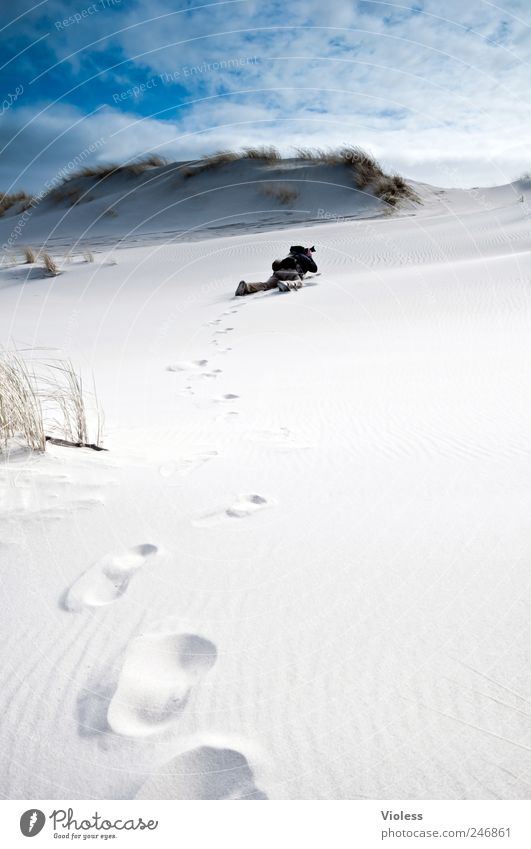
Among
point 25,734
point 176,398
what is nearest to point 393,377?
point 176,398

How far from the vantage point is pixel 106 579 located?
1791mm

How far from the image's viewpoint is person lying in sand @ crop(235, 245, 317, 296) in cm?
961

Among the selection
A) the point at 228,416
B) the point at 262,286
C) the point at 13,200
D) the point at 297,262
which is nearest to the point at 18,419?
the point at 228,416

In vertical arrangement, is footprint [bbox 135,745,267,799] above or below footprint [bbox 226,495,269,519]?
below

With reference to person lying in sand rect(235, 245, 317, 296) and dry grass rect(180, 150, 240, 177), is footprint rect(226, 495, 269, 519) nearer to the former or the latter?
person lying in sand rect(235, 245, 317, 296)

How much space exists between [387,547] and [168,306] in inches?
336

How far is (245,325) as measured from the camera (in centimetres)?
754

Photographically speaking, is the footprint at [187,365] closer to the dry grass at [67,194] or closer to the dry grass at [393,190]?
the dry grass at [393,190]

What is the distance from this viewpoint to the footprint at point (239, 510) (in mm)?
2154

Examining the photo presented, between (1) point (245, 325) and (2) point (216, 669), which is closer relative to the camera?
(2) point (216, 669)

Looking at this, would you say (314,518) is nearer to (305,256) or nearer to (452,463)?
(452,463)

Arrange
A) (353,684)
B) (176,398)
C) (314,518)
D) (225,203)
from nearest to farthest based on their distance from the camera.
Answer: (353,684), (314,518), (176,398), (225,203)

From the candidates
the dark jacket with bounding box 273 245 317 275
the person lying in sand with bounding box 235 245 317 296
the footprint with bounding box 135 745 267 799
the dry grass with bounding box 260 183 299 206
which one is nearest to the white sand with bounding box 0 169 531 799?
the footprint with bounding box 135 745 267 799

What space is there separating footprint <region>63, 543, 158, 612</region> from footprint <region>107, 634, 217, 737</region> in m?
0.26
